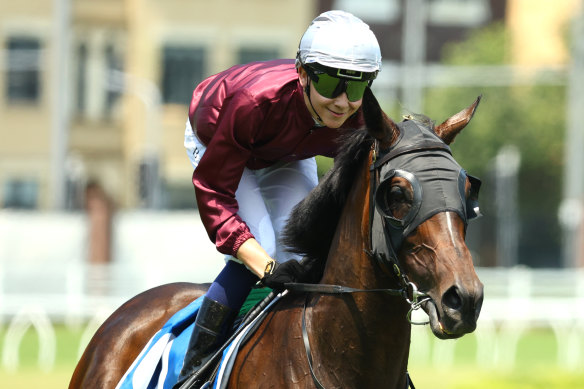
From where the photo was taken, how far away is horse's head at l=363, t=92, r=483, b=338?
3.78 meters

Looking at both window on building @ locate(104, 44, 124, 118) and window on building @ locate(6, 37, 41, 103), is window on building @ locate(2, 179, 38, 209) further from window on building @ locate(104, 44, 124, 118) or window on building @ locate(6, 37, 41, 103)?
window on building @ locate(104, 44, 124, 118)

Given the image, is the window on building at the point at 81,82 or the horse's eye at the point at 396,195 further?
the window on building at the point at 81,82

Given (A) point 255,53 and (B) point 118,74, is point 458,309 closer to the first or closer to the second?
(B) point 118,74

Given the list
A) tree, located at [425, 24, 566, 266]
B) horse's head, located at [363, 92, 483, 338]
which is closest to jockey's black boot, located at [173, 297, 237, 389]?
horse's head, located at [363, 92, 483, 338]

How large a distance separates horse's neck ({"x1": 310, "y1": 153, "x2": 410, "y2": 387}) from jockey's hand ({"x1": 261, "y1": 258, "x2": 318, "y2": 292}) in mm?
206

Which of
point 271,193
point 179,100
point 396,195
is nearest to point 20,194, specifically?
point 179,100

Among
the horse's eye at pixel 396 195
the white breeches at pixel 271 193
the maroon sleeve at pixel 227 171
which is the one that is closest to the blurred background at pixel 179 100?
the white breeches at pixel 271 193

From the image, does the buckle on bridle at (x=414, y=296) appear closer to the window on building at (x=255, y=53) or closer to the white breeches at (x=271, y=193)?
the white breeches at (x=271, y=193)

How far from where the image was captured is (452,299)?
12.4 feet

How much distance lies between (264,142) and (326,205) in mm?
480

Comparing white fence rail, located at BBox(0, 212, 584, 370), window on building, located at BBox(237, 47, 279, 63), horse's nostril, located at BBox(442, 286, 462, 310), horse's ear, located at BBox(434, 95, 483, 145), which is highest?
horse's ear, located at BBox(434, 95, 483, 145)

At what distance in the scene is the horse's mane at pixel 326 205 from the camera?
436 centimetres

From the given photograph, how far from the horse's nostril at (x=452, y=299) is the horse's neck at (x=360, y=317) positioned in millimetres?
421

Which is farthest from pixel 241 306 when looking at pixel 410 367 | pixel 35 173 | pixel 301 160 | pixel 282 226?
pixel 35 173
